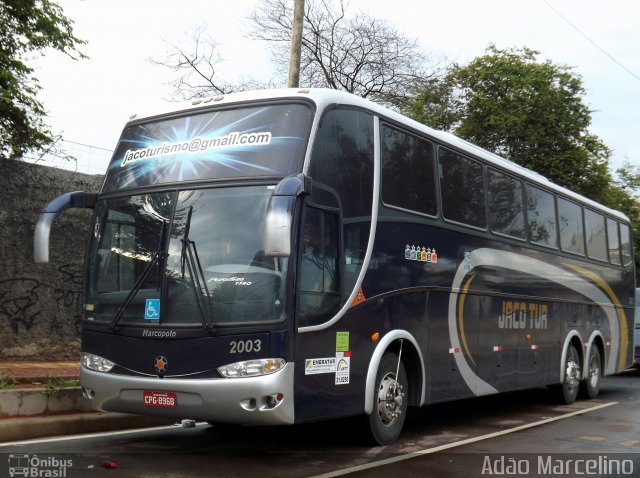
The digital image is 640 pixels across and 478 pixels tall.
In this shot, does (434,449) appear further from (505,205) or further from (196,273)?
(505,205)

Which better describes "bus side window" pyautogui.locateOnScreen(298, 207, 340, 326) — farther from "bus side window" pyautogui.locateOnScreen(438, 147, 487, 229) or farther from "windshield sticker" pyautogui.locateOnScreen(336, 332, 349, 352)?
"bus side window" pyautogui.locateOnScreen(438, 147, 487, 229)

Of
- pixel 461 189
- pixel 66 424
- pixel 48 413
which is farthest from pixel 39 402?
pixel 461 189

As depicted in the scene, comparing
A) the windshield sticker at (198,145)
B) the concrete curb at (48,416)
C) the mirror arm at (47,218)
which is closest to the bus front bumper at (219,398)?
the mirror arm at (47,218)

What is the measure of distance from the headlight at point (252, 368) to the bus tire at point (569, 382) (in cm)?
827

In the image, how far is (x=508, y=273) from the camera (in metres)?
11.7

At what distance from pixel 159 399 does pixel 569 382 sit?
353 inches

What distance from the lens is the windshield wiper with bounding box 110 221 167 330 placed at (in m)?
7.38

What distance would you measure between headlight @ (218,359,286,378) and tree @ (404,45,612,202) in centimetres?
1993

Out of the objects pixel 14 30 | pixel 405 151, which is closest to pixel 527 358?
pixel 405 151

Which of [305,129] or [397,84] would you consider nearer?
[305,129]

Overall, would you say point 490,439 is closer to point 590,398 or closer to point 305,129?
point 305,129

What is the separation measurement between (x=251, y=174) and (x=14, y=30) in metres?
8.66

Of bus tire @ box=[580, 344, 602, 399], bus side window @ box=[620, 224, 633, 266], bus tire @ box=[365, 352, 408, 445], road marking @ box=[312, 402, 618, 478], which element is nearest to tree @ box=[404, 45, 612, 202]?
bus side window @ box=[620, 224, 633, 266]
